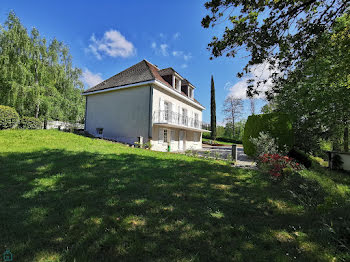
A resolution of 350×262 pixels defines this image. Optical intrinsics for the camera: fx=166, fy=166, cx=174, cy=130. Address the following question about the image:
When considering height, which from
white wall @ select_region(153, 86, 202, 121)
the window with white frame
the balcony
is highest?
white wall @ select_region(153, 86, 202, 121)

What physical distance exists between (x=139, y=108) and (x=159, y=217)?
11.5 metres

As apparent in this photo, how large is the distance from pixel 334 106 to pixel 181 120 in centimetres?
1150

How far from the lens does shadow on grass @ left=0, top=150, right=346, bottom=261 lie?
2.05m

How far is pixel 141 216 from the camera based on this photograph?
279cm

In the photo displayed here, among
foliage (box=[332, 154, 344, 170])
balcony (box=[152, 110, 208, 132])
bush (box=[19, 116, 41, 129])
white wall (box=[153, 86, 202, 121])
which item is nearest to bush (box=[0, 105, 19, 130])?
bush (box=[19, 116, 41, 129])

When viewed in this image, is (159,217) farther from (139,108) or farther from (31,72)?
(31,72)

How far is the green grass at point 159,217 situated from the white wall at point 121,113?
28.1 ft

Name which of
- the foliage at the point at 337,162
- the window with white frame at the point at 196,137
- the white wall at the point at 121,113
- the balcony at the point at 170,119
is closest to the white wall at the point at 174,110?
the window with white frame at the point at 196,137

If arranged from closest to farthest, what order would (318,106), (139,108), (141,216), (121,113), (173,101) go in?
1. (141,216)
2. (318,106)
3. (139,108)
4. (121,113)
5. (173,101)

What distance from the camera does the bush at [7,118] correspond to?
440 inches

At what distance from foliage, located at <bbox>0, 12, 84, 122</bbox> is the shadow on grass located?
14.6 m

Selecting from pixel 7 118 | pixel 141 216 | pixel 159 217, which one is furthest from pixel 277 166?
pixel 7 118

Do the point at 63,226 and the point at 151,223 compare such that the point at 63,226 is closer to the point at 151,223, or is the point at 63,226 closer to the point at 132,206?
the point at 132,206

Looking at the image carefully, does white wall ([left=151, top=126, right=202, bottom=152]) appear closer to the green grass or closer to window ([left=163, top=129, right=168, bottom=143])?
window ([left=163, top=129, right=168, bottom=143])
